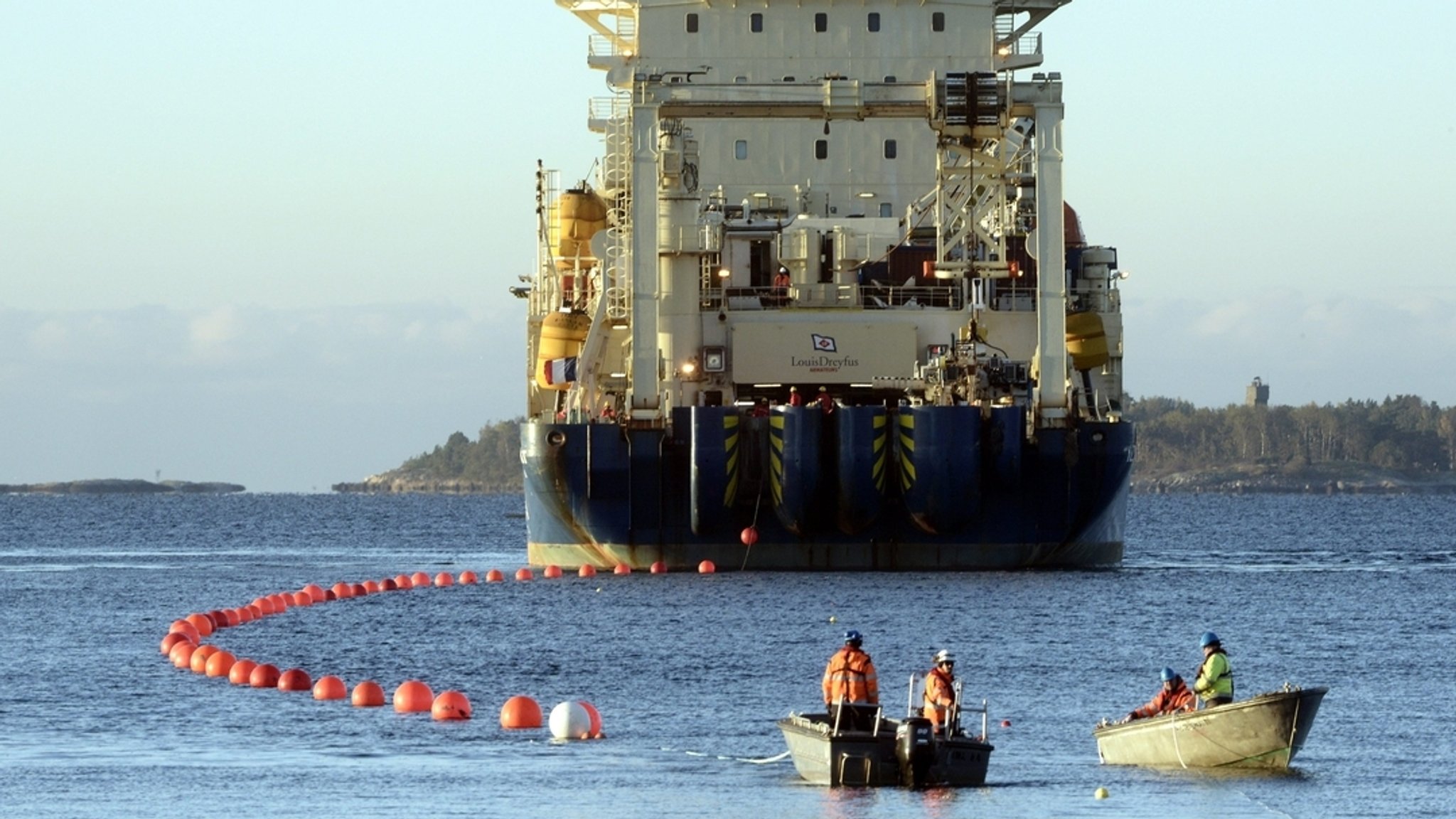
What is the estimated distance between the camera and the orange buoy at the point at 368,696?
36.9 m

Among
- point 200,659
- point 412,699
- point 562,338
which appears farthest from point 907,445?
point 412,699

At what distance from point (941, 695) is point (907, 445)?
1112 inches

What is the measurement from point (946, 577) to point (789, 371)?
276 inches

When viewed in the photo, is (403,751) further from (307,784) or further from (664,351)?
(664,351)

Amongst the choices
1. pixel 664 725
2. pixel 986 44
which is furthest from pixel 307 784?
pixel 986 44

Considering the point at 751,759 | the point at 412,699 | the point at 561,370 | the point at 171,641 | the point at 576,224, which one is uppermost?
the point at 576,224

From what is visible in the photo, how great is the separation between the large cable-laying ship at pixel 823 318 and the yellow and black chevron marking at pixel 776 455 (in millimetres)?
50

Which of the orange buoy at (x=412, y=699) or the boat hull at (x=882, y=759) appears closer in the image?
the boat hull at (x=882, y=759)

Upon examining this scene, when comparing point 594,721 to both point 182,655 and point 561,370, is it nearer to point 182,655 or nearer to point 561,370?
point 182,655

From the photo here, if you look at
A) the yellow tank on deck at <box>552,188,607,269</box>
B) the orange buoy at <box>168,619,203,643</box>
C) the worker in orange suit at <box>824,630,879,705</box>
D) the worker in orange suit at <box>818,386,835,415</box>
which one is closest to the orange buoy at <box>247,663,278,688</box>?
the orange buoy at <box>168,619,203,643</box>

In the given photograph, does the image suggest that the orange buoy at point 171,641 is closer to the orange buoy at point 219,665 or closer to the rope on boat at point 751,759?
the orange buoy at point 219,665

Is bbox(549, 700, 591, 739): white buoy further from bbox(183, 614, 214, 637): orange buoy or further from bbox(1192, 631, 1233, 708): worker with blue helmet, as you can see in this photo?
bbox(183, 614, 214, 637): orange buoy

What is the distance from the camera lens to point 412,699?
36.0m

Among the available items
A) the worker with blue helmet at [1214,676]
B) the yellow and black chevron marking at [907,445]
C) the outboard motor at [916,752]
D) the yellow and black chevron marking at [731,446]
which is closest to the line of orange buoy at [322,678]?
the yellow and black chevron marking at [731,446]
